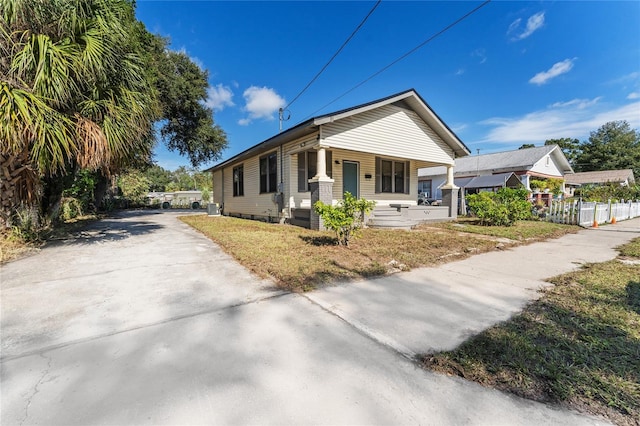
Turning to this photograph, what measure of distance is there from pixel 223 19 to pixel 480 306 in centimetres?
1361

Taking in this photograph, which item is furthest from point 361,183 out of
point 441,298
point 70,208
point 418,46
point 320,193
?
point 70,208

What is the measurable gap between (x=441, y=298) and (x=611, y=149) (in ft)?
183

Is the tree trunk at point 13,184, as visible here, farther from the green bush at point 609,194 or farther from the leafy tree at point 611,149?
the leafy tree at point 611,149

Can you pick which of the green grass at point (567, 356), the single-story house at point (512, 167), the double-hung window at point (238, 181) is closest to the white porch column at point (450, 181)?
the green grass at point (567, 356)

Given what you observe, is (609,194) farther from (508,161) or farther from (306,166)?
(306,166)

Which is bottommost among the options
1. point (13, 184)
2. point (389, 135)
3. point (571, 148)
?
point (13, 184)

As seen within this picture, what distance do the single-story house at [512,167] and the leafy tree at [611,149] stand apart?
70.7ft

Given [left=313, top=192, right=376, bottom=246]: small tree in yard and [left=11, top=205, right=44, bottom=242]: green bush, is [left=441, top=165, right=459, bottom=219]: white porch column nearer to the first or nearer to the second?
[left=313, top=192, right=376, bottom=246]: small tree in yard

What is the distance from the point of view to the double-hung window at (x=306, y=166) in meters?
10.5

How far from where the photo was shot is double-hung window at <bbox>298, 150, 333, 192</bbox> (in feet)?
34.3

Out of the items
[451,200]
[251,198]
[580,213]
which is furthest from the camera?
[251,198]

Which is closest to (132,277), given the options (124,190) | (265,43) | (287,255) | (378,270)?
(287,255)

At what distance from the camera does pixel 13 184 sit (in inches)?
243

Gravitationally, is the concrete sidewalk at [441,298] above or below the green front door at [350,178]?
below
